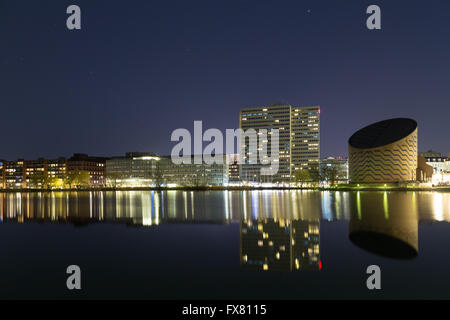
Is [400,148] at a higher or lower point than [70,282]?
higher

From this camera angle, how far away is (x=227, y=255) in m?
16.0

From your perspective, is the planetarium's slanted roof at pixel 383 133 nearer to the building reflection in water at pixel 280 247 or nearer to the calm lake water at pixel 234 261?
the calm lake water at pixel 234 261

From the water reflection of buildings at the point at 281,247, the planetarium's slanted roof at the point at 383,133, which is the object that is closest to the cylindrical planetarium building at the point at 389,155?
the planetarium's slanted roof at the point at 383,133

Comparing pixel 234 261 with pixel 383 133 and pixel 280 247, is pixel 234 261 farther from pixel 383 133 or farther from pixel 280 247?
pixel 383 133

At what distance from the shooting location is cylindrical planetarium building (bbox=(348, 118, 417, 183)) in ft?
466

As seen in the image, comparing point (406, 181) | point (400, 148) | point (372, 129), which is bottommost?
point (406, 181)

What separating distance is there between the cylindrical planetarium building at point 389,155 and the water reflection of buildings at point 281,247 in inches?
5273

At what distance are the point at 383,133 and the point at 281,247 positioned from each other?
153 meters

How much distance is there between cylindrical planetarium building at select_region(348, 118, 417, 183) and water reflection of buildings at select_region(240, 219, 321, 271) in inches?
5273

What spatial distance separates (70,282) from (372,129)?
167 metres

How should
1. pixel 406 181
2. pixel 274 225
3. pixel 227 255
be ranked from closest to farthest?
pixel 227 255 → pixel 274 225 → pixel 406 181
